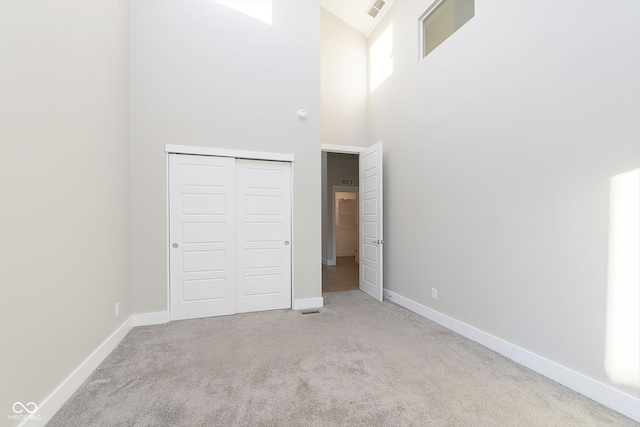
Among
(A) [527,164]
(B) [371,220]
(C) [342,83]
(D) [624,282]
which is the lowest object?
(D) [624,282]

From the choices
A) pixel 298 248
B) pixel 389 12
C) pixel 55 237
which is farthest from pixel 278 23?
pixel 55 237

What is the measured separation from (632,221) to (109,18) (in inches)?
176

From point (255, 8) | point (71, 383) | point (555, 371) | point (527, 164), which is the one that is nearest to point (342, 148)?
point (255, 8)

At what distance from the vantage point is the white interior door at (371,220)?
396cm

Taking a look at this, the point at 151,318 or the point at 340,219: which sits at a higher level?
the point at 340,219

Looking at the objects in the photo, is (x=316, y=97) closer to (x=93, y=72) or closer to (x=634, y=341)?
(x=93, y=72)

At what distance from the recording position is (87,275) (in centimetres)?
207

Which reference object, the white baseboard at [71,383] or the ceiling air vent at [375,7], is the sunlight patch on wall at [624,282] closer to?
the white baseboard at [71,383]

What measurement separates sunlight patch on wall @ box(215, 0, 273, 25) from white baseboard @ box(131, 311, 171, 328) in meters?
3.95

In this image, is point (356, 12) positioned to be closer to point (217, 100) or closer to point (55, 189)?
point (217, 100)

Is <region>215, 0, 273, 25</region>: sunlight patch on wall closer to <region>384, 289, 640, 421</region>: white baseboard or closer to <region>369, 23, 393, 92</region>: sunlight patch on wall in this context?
<region>369, 23, 393, 92</region>: sunlight patch on wall

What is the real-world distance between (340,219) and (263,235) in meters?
5.52

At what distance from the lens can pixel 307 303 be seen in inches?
143

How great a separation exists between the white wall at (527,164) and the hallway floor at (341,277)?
158 cm
